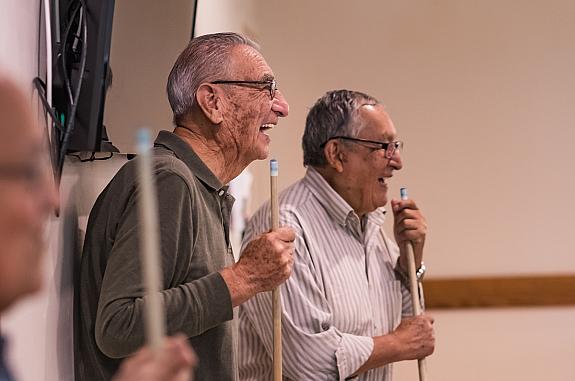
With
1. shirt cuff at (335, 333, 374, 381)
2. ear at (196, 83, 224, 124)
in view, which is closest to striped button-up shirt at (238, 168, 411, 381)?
shirt cuff at (335, 333, 374, 381)

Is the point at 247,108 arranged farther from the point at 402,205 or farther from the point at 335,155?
the point at 402,205

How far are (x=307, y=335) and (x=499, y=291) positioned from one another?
202 centimetres

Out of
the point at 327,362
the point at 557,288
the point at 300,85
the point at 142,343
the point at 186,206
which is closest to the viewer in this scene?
the point at 142,343

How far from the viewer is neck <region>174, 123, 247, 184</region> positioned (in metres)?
1.81

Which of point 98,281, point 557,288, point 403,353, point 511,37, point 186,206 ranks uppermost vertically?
point 511,37

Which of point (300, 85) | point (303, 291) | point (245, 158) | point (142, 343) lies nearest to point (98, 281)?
point (142, 343)

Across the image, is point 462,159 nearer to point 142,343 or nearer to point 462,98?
point 462,98

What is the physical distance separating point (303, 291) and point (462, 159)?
6.62ft

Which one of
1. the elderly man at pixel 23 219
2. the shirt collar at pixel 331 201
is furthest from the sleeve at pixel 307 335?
the elderly man at pixel 23 219

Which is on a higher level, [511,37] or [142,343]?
[511,37]

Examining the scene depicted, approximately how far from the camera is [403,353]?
2.23 metres

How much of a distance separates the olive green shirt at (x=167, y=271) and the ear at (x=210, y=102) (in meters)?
0.10

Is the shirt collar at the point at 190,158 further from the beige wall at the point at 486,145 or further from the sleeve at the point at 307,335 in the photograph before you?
the beige wall at the point at 486,145

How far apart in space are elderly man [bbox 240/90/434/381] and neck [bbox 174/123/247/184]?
41 centimetres
